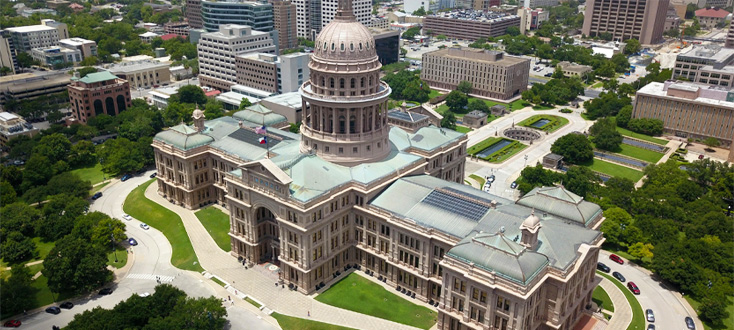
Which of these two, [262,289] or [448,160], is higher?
[448,160]

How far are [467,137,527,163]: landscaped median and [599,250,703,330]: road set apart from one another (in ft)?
209

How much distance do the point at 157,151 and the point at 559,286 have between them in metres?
104

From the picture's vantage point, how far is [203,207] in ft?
440

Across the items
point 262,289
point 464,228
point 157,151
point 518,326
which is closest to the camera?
point 518,326

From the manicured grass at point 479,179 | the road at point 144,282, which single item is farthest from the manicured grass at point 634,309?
the road at point 144,282

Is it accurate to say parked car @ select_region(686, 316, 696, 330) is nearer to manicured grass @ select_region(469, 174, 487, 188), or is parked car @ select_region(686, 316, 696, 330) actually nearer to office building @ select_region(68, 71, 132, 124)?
manicured grass @ select_region(469, 174, 487, 188)

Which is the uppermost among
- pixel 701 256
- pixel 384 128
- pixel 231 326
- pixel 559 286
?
pixel 384 128

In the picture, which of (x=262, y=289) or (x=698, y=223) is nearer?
(x=262, y=289)

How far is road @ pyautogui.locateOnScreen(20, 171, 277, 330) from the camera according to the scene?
9119 centimetres

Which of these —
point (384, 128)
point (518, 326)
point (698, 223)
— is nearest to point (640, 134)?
point (698, 223)

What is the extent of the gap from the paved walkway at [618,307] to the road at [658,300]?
3.02 m

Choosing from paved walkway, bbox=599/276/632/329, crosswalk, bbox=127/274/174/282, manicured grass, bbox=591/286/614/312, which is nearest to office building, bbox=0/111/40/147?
crosswalk, bbox=127/274/174/282

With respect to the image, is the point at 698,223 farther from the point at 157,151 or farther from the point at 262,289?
the point at 157,151

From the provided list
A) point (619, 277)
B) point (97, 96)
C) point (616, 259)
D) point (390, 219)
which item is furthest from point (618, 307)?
point (97, 96)
